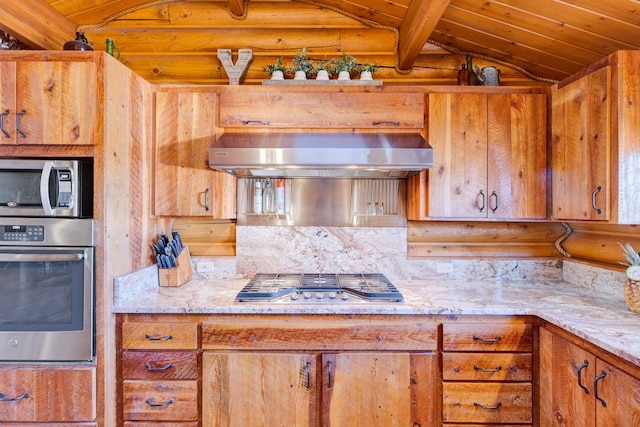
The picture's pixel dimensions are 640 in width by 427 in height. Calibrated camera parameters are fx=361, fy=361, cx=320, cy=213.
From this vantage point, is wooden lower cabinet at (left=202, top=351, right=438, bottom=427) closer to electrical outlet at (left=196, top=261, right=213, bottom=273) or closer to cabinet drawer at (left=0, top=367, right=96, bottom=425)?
cabinet drawer at (left=0, top=367, right=96, bottom=425)

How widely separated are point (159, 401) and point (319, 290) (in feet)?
3.22

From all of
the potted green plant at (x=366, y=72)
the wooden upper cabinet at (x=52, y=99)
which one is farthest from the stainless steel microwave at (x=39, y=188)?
the potted green plant at (x=366, y=72)

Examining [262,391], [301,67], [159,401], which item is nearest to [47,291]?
[159,401]

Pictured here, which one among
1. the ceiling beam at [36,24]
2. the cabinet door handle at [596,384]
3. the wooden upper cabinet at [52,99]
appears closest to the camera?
the cabinet door handle at [596,384]

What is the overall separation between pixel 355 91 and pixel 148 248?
5.24 ft

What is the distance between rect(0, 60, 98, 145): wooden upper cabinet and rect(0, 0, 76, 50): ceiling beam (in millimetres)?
500

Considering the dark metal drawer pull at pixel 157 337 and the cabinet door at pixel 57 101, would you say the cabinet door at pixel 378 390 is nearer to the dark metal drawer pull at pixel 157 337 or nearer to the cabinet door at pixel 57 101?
the dark metal drawer pull at pixel 157 337

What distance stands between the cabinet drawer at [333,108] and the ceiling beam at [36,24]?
122 cm

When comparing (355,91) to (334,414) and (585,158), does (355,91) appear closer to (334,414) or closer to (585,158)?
(585,158)

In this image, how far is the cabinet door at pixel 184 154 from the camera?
7.21 ft

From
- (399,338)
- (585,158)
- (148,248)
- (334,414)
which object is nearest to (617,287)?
(585,158)

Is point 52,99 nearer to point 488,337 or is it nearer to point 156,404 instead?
point 156,404

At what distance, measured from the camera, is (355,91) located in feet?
7.23

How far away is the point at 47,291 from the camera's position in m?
1.76
